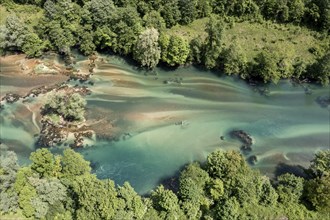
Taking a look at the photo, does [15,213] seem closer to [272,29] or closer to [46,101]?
[46,101]

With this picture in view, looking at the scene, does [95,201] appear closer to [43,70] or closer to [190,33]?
[43,70]

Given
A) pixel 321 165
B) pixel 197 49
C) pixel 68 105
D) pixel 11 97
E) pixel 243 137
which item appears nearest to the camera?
pixel 321 165

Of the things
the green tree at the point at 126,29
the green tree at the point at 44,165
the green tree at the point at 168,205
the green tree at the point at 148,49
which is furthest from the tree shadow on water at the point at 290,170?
the green tree at the point at 126,29

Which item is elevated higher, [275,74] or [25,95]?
[275,74]

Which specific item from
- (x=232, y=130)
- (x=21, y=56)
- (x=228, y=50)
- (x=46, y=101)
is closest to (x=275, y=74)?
(x=228, y=50)

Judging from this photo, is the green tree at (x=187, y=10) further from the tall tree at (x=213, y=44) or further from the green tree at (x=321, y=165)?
the green tree at (x=321, y=165)

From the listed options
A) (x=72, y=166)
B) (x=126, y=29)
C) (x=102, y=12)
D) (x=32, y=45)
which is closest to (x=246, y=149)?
(x=72, y=166)

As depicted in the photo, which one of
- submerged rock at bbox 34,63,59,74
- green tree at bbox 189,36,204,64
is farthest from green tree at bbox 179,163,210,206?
submerged rock at bbox 34,63,59,74
